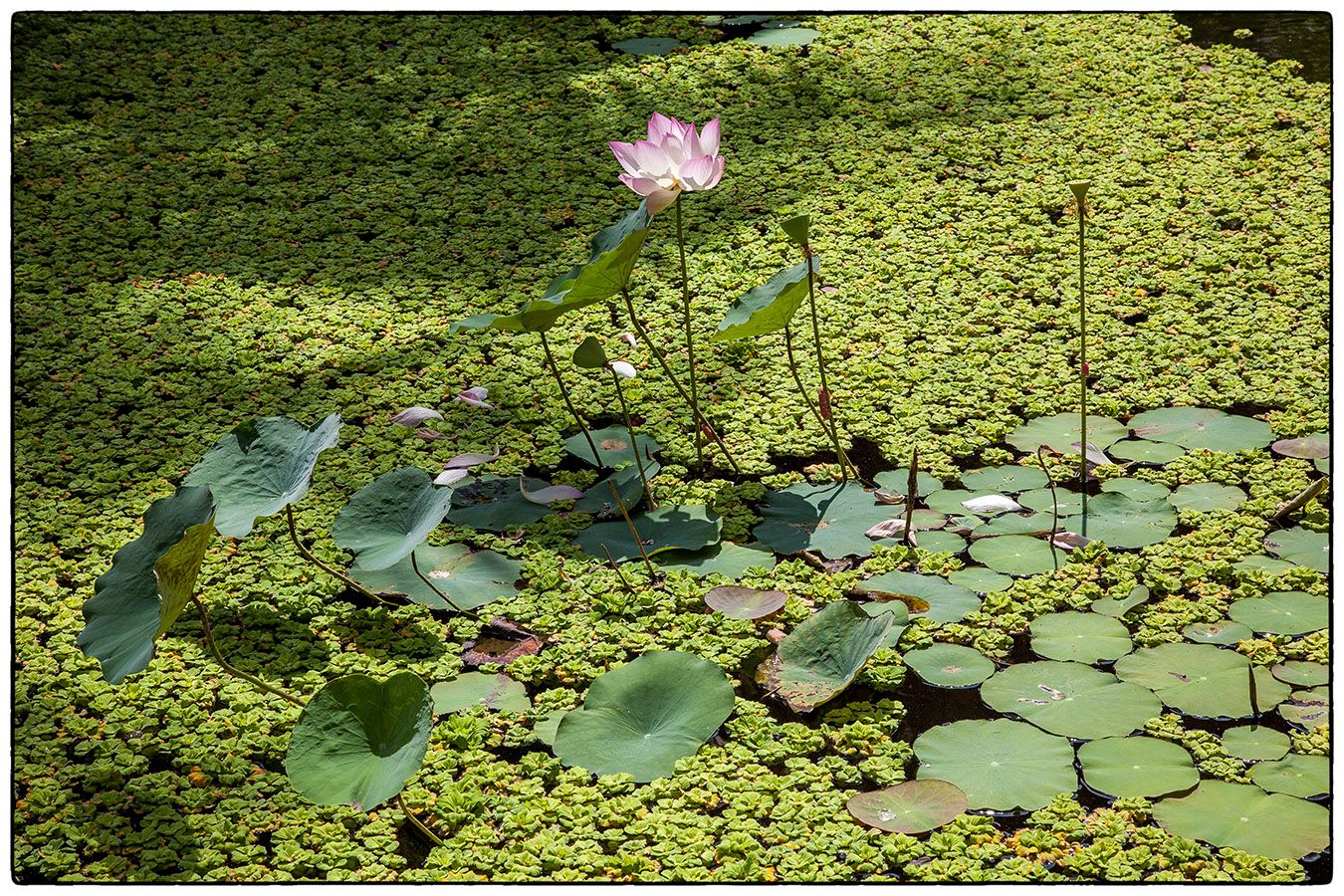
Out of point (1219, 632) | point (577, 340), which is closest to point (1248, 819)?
point (1219, 632)

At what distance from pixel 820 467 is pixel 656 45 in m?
2.10

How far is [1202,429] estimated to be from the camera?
224 cm

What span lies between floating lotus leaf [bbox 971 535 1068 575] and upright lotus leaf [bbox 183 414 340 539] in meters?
1.03

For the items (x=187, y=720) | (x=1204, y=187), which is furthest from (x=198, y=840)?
(x=1204, y=187)

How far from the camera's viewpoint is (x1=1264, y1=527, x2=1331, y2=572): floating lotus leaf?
6.34 feet

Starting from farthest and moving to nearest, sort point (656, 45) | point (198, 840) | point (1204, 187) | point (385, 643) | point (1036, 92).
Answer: point (656, 45) → point (1036, 92) → point (1204, 187) → point (385, 643) → point (198, 840)

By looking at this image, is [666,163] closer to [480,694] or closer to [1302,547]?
[480,694]

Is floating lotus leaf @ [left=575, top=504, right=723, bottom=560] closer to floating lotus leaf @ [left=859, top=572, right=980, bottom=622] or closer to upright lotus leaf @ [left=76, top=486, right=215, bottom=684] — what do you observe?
floating lotus leaf @ [left=859, top=572, right=980, bottom=622]

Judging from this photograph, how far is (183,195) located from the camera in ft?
A: 10.2

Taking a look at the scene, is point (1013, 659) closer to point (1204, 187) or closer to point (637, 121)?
point (1204, 187)

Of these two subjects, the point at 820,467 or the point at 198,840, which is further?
the point at 820,467

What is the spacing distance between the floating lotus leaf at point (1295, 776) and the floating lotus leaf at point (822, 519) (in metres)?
0.66

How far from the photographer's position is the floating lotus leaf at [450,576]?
6.37 ft

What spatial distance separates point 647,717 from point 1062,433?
40.0 inches
